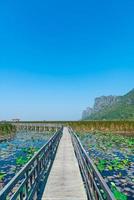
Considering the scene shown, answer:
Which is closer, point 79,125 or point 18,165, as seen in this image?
point 18,165

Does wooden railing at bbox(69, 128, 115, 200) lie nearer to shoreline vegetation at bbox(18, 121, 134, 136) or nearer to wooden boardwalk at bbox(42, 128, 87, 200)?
wooden boardwalk at bbox(42, 128, 87, 200)

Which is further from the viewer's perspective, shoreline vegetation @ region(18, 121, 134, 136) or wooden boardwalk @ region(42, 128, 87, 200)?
shoreline vegetation @ region(18, 121, 134, 136)

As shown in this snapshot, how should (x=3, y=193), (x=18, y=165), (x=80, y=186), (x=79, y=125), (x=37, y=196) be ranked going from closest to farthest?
1. (x=3, y=193)
2. (x=37, y=196)
3. (x=80, y=186)
4. (x=18, y=165)
5. (x=79, y=125)

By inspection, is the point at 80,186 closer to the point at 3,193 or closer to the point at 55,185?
the point at 55,185

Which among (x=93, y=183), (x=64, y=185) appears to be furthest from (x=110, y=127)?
(x=93, y=183)

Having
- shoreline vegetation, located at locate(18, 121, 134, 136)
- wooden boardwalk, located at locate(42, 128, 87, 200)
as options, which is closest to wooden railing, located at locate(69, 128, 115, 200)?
wooden boardwalk, located at locate(42, 128, 87, 200)

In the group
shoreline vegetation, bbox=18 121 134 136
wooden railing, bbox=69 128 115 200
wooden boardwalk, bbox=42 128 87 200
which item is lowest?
wooden boardwalk, bbox=42 128 87 200

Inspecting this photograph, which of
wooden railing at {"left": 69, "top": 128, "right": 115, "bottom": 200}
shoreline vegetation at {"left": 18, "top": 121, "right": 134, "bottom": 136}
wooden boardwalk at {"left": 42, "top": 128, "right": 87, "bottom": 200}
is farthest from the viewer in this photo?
shoreline vegetation at {"left": 18, "top": 121, "right": 134, "bottom": 136}

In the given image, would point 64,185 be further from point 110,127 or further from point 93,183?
point 110,127

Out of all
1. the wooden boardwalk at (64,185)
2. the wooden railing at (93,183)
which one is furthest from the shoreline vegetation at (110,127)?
→ the wooden railing at (93,183)

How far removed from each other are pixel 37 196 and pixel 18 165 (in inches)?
441

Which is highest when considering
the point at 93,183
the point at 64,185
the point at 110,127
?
the point at 110,127

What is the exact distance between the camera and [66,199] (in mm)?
7387

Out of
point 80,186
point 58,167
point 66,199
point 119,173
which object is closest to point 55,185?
point 80,186
